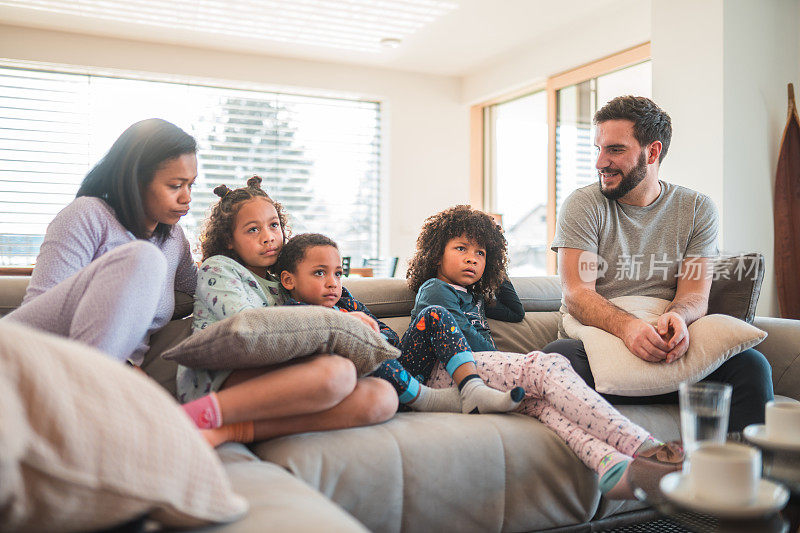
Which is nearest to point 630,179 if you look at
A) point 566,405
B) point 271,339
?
point 566,405

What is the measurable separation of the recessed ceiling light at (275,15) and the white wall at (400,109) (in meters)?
0.50

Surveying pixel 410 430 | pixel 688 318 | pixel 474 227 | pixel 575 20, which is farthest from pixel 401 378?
pixel 575 20

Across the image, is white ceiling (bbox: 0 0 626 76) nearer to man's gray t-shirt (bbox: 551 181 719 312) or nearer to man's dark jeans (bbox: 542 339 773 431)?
man's gray t-shirt (bbox: 551 181 719 312)

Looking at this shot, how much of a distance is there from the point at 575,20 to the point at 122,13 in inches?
130

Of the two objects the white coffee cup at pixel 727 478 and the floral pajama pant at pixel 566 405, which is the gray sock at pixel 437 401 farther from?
the white coffee cup at pixel 727 478

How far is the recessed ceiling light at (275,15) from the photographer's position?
14.6ft

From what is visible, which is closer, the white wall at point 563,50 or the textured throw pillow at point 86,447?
the textured throw pillow at point 86,447

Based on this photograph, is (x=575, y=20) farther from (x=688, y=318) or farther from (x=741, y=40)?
(x=688, y=318)

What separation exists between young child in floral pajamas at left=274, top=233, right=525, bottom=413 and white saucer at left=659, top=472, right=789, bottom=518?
725 millimetres

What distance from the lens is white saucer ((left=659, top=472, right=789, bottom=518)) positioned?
0.84 metres

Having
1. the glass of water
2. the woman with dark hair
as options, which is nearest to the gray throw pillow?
the glass of water

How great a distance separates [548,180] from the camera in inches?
211

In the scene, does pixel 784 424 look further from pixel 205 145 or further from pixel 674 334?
pixel 205 145

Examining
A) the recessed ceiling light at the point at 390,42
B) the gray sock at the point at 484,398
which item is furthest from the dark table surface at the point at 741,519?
the recessed ceiling light at the point at 390,42
